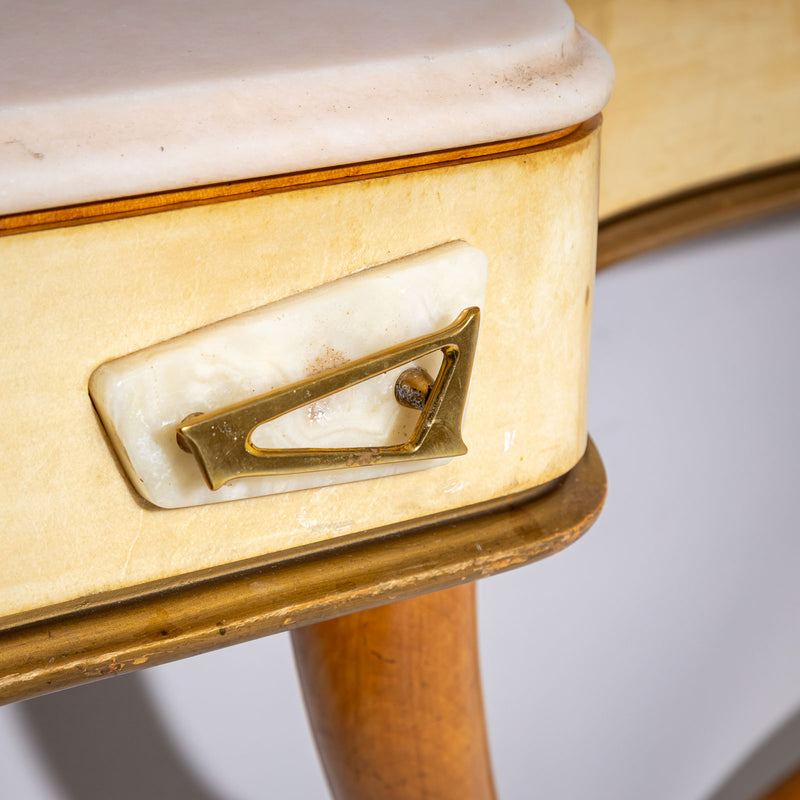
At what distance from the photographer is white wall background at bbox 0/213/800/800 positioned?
0.68 meters

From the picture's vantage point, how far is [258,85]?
21cm

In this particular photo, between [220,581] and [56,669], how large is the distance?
49 mm

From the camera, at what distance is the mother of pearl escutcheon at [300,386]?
225mm

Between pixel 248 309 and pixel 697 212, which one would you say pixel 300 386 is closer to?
pixel 248 309

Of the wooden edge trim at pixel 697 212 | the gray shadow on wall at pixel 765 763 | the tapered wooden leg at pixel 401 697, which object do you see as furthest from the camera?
the gray shadow on wall at pixel 765 763

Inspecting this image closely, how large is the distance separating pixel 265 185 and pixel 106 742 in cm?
59

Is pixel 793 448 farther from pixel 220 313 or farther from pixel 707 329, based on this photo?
pixel 220 313

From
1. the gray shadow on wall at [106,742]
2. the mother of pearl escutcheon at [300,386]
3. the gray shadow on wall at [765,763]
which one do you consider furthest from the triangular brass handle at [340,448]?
the gray shadow on wall at [765,763]

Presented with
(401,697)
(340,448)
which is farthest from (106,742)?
(340,448)

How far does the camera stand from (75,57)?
0.21 m

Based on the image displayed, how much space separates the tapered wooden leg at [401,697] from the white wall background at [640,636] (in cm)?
33

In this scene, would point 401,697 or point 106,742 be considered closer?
point 401,697

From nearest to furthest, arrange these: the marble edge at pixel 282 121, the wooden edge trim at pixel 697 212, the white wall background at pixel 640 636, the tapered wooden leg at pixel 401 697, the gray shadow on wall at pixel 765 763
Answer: the marble edge at pixel 282 121, the tapered wooden leg at pixel 401 697, the wooden edge trim at pixel 697 212, the white wall background at pixel 640 636, the gray shadow on wall at pixel 765 763

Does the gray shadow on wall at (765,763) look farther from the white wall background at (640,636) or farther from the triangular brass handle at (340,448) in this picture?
the triangular brass handle at (340,448)
